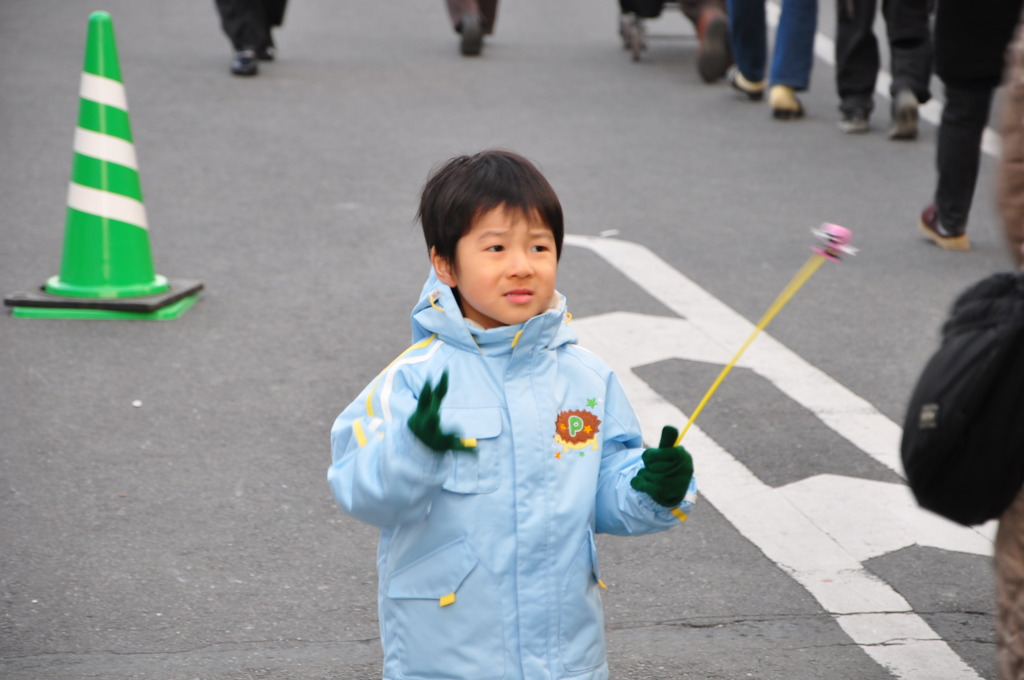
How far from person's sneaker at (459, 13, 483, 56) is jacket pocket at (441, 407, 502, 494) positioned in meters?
9.84

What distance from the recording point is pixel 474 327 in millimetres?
2539

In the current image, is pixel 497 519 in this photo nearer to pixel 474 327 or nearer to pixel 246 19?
pixel 474 327

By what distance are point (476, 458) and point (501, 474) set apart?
0.18ft

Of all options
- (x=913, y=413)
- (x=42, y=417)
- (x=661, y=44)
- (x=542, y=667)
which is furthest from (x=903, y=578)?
(x=661, y=44)

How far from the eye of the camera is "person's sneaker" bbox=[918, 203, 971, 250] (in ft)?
22.8

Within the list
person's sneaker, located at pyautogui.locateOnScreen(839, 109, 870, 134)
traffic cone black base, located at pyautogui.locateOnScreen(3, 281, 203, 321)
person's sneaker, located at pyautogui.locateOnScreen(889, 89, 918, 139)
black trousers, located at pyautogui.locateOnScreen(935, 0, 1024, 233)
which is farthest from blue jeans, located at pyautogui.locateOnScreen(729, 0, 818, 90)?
traffic cone black base, located at pyautogui.locateOnScreen(3, 281, 203, 321)

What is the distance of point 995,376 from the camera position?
6.53 feet

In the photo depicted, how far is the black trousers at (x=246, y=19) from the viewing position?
10.9 m

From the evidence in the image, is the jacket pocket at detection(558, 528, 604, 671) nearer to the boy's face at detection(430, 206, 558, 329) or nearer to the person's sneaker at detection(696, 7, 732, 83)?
the boy's face at detection(430, 206, 558, 329)

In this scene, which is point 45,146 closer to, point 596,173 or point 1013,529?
point 596,173

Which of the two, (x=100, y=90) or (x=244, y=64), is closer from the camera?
(x=100, y=90)

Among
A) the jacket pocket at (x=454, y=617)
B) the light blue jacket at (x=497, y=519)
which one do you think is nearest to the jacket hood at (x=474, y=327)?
the light blue jacket at (x=497, y=519)

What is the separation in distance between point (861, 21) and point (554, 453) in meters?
7.38

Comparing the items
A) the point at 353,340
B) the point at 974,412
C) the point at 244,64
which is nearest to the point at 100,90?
the point at 353,340
